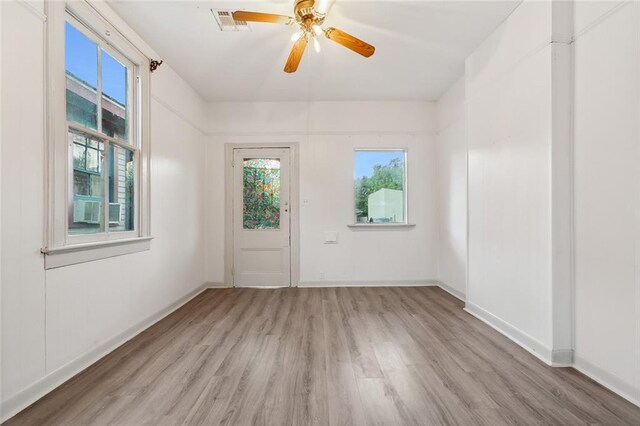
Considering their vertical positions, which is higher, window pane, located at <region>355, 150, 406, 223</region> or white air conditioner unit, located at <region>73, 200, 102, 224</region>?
window pane, located at <region>355, 150, 406, 223</region>

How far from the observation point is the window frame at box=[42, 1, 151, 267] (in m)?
1.78

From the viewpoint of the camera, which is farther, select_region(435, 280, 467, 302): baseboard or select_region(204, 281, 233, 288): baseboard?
select_region(204, 281, 233, 288): baseboard

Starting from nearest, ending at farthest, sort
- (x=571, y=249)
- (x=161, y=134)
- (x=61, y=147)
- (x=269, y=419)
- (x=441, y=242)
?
(x=269, y=419)
(x=61, y=147)
(x=571, y=249)
(x=161, y=134)
(x=441, y=242)

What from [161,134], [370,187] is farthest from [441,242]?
[161,134]

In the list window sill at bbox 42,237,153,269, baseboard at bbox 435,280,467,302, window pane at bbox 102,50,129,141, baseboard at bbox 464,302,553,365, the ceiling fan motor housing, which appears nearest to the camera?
window sill at bbox 42,237,153,269

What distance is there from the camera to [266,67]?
331 centimetres

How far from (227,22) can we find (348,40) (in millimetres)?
1174

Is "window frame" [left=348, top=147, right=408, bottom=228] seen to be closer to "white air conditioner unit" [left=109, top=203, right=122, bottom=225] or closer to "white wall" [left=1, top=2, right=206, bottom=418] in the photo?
"white wall" [left=1, top=2, right=206, bottom=418]

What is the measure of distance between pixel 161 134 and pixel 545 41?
3560 millimetres

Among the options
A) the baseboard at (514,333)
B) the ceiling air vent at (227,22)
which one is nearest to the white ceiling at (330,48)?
the ceiling air vent at (227,22)

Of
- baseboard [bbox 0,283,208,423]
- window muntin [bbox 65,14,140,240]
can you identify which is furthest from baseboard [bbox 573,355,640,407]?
window muntin [bbox 65,14,140,240]

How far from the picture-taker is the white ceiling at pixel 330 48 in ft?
7.80

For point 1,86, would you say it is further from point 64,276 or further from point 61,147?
point 64,276

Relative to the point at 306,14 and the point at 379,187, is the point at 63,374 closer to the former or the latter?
the point at 306,14
